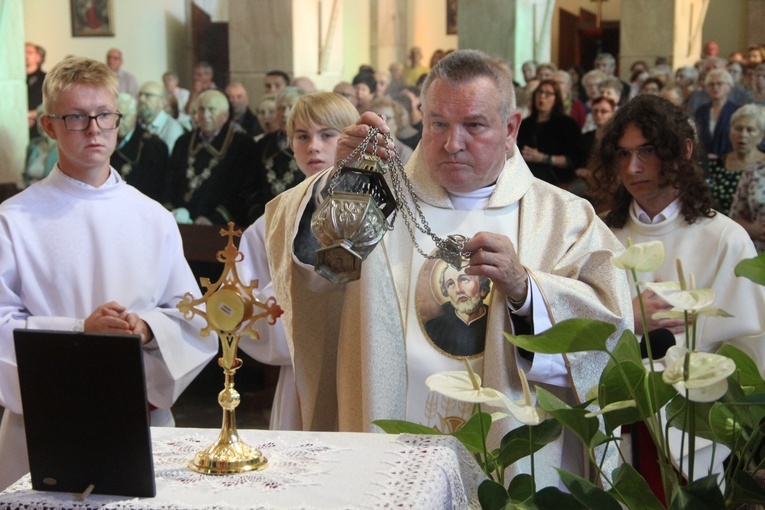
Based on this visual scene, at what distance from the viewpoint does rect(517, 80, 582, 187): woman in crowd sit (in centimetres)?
793

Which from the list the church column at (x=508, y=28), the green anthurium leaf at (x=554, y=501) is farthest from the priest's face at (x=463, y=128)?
the church column at (x=508, y=28)

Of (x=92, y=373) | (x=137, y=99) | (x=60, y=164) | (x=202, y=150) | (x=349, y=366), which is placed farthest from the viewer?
(x=137, y=99)

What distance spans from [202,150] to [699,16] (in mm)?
8337

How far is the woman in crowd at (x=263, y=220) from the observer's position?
3621mm

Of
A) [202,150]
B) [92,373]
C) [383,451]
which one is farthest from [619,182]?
[202,150]

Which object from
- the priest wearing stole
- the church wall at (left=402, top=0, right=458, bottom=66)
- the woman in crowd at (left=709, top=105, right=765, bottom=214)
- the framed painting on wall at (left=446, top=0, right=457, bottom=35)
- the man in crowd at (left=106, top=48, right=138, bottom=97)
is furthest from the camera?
the church wall at (left=402, top=0, right=458, bottom=66)

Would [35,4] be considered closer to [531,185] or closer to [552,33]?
[552,33]

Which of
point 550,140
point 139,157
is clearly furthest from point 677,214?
point 139,157

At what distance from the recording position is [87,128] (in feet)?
10.5

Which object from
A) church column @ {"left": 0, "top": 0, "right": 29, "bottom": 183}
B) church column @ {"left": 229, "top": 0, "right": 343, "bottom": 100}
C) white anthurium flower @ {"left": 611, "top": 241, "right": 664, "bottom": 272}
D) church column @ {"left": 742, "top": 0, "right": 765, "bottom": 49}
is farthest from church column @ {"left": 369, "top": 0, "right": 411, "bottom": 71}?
white anthurium flower @ {"left": 611, "top": 241, "right": 664, "bottom": 272}

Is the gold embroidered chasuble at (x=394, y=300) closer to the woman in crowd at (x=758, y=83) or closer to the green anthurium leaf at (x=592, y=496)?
the green anthurium leaf at (x=592, y=496)

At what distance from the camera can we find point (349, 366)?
9.43 feet

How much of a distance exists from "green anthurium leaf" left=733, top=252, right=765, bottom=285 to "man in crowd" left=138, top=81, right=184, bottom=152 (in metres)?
9.99

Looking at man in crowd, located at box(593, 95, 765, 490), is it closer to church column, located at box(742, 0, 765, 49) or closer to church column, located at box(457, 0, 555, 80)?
church column, located at box(457, 0, 555, 80)
